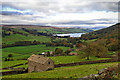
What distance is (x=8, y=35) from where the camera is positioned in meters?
151

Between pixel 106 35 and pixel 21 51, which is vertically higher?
pixel 106 35

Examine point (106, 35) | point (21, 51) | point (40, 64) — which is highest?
point (106, 35)

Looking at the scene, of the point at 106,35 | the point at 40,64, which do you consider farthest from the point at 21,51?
the point at 106,35

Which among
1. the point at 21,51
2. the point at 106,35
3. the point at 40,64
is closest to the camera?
the point at 40,64

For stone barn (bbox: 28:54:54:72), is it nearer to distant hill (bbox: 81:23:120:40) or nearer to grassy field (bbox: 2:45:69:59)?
grassy field (bbox: 2:45:69:59)

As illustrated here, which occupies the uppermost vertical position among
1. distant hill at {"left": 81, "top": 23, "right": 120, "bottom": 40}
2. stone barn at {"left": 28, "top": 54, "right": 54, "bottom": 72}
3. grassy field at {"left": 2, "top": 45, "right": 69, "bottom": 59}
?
distant hill at {"left": 81, "top": 23, "right": 120, "bottom": 40}

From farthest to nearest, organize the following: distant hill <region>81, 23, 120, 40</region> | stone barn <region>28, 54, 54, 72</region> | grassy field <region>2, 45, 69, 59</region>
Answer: distant hill <region>81, 23, 120, 40</region>, grassy field <region>2, 45, 69, 59</region>, stone barn <region>28, 54, 54, 72</region>

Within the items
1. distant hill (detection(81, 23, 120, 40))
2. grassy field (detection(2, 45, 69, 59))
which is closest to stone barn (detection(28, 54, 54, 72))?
grassy field (detection(2, 45, 69, 59))

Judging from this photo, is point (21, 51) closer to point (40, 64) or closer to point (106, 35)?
point (40, 64)

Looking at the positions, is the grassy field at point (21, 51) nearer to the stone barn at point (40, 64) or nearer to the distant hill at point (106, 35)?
the stone barn at point (40, 64)

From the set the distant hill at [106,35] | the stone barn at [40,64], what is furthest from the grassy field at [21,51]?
the distant hill at [106,35]

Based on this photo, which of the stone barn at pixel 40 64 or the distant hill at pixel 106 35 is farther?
the distant hill at pixel 106 35

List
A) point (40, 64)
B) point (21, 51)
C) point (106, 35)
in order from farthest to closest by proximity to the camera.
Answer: point (106, 35)
point (21, 51)
point (40, 64)

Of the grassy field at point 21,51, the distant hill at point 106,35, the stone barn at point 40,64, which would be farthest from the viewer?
the distant hill at point 106,35
